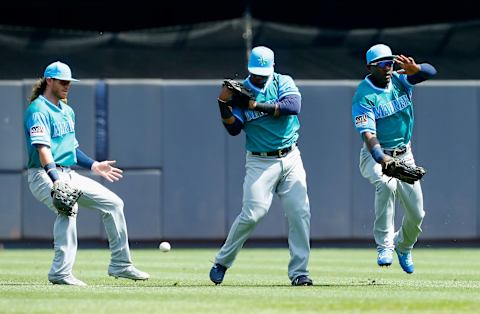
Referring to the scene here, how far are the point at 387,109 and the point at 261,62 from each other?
1367 mm

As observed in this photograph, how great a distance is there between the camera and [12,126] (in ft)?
49.8

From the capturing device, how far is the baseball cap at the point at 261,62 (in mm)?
9016

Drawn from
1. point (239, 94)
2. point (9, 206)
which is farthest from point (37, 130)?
point (9, 206)

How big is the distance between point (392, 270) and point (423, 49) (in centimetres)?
890

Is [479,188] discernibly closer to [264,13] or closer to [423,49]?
[423,49]

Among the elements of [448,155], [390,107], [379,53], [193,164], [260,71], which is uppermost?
[379,53]

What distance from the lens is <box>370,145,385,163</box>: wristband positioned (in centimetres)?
944

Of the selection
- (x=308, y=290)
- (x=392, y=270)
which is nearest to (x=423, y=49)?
(x=392, y=270)

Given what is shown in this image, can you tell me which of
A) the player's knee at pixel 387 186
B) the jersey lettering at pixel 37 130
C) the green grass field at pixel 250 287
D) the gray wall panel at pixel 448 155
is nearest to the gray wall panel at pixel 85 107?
the green grass field at pixel 250 287

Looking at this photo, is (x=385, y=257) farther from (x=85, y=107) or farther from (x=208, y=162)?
(x=85, y=107)

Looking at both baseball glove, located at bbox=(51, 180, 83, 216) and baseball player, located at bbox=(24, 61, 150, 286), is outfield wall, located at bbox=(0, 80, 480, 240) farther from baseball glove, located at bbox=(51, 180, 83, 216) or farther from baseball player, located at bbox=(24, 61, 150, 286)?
baseball glove, located at bbox=(51, 180, 83, 216)

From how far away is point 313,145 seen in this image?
15.3 m

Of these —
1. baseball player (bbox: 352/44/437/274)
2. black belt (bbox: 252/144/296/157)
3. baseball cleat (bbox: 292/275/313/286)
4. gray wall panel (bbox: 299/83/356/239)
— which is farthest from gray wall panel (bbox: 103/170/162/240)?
baseball cleat (bbox: 292/275/313/286)

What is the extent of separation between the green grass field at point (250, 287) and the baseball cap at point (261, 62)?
1.61m
